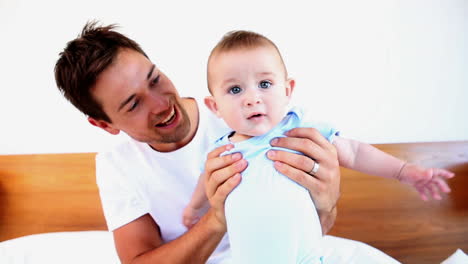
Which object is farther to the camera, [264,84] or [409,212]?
[409,212]

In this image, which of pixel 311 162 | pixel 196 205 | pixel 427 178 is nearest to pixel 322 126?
pixel 311 162

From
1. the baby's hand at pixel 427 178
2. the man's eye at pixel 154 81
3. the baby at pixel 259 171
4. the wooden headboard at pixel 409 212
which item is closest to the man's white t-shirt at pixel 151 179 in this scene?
the man's eye at pixel 154 81

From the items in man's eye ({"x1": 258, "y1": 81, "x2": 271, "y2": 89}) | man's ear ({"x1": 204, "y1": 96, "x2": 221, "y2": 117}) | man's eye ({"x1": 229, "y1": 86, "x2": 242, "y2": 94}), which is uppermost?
man's eye ({"x1": 258, "y1": 81, "x2": 271, "y2": 89})

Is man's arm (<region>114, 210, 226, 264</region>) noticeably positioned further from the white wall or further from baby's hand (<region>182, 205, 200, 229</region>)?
the white wall

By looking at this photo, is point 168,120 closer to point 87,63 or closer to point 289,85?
point 87,63

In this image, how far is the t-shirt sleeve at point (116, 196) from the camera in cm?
120

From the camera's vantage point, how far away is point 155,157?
1234 millimetres

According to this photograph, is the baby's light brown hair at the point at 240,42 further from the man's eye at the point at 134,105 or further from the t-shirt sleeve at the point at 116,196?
the t-shirt sleeve at the point at 116,196

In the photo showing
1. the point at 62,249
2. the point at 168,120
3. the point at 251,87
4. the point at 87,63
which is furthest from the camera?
the point at 62,249

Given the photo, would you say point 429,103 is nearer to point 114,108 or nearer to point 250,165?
point 250,165

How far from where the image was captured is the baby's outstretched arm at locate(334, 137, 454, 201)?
0.96m

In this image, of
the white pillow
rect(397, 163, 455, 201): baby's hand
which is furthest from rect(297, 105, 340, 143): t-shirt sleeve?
the white pillow

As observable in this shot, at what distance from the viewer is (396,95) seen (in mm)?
1794

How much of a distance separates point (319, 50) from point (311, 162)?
104 centimetres
